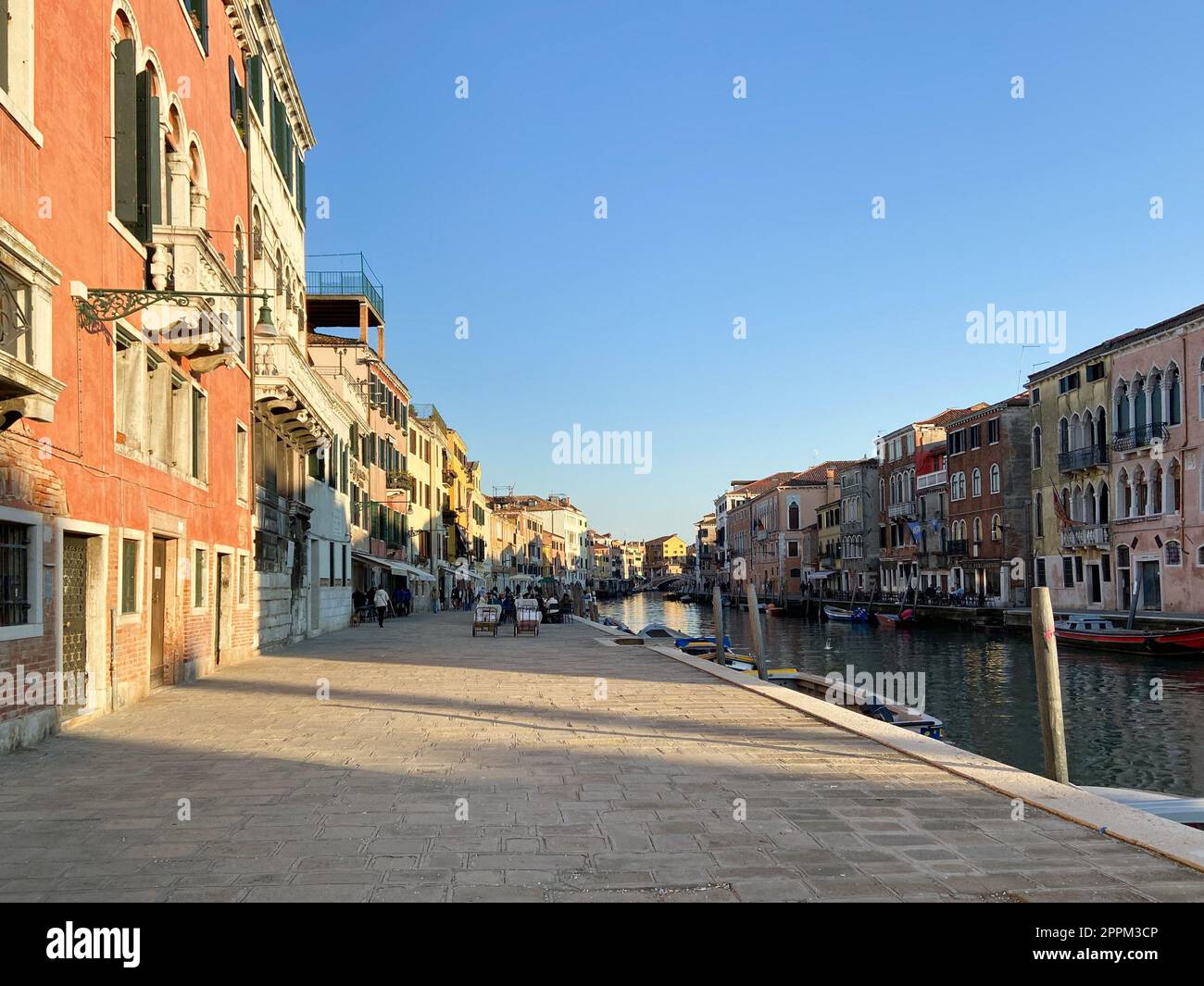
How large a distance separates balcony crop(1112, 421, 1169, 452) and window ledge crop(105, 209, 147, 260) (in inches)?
1412

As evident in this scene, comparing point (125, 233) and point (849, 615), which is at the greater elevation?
point (125, 233)

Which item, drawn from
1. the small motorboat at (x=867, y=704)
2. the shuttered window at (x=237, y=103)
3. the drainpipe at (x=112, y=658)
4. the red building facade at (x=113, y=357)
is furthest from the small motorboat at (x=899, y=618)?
the drainpipe at (x=112, y=658)

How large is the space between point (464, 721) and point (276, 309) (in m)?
15.0

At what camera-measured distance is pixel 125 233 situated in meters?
11.7

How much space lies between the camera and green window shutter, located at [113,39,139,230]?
11484 mm

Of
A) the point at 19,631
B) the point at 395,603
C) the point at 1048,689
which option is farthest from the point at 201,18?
the point at 395,603

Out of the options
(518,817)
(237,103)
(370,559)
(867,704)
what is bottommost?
(867,704)

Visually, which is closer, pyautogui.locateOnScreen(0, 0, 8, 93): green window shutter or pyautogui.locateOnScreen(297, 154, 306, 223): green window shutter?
Answer: pyautogui.locateOnScreen(0, 0, 8, 93): green window shutter

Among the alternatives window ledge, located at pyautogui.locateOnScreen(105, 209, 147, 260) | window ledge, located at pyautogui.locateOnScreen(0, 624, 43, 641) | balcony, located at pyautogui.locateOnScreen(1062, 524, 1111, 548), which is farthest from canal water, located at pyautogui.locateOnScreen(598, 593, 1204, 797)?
window ledge, located at pyautogui.locateOnScreen(105, 209, 147, 260)

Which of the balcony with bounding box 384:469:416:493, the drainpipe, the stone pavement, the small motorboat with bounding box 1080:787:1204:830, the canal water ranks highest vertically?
the balcony with bounding box 384:469:416:493

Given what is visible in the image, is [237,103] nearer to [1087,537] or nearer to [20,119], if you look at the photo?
[20,119]

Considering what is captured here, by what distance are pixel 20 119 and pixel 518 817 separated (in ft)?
23.5

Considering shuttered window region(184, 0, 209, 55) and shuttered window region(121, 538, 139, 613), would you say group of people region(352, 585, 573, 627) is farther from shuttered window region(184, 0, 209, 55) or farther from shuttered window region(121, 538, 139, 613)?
shuttered window region(121, 538, 139, 613)
